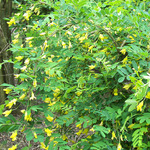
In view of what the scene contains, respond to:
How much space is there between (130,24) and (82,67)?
497mm

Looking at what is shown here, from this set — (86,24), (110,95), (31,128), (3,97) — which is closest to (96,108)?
(110,95)

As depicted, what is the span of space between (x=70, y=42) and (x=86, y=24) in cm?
17

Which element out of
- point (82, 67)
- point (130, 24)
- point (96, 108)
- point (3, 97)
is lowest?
point (3, 97)

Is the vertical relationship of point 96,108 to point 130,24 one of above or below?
below

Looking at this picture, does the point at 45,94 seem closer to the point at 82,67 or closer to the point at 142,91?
the point at 82,67

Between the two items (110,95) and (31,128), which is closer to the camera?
(31,128)

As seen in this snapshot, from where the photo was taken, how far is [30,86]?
3.27ft

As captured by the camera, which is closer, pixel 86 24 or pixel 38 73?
pixel 38 73

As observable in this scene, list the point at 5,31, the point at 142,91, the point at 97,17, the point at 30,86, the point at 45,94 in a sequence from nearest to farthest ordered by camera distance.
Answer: the point at 142,91
the point at 30,86
the point at 45,94
the point at 97,17
the point at 5,31

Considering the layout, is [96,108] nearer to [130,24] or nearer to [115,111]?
[115,111]

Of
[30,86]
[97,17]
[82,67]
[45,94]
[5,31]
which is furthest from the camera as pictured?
[5,31]

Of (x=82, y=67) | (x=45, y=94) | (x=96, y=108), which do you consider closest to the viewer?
(x=45, y=94)

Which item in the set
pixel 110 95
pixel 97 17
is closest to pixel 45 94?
pixel 110 95

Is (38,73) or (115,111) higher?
(38,73)
